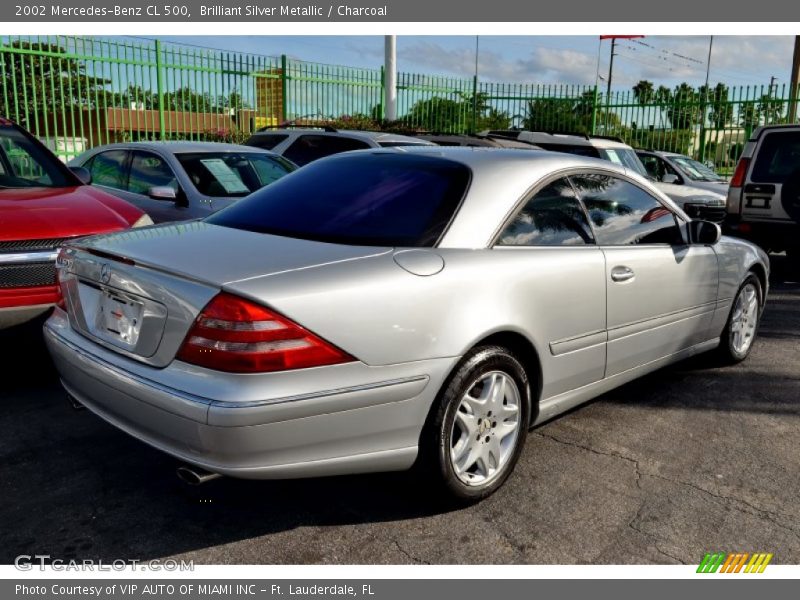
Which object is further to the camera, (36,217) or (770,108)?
(770,108)

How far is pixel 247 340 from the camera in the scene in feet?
8.39

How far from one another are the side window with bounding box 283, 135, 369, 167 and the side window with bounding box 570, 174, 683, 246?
5.59 m

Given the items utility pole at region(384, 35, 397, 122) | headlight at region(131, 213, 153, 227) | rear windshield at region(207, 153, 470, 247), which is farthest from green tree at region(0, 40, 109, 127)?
rear windshield at region(207, 153, 470, 247)

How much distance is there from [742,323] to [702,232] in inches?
49.6

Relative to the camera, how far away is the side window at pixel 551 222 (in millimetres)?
3459

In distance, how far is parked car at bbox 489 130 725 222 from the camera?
10.5 meters

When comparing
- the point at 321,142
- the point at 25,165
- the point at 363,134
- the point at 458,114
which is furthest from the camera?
the point at 458,114

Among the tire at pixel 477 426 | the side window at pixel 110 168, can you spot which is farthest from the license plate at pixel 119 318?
the side window at pixel 110 168

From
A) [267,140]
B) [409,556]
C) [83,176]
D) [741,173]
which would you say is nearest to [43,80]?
[267,140]

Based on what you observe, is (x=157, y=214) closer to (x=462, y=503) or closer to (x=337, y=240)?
(x=337, y=240)

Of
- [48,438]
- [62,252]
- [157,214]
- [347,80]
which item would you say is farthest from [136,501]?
[347,80]

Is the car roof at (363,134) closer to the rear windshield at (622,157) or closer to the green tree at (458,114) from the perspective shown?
the rear windshield at (622,157)

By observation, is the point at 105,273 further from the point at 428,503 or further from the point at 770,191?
the point at 770,191
